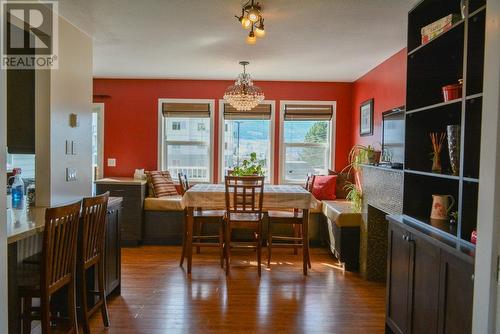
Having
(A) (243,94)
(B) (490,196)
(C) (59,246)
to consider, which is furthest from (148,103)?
(B) (490,196)

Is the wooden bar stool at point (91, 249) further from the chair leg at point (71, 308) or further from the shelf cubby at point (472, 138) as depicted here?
the shelf cubby at point (472, 138)

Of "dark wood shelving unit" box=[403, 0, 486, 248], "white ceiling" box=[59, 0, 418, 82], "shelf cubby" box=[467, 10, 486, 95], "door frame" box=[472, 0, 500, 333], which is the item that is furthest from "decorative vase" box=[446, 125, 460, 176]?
"white ceiling" box=[59, 0, 418, 82]

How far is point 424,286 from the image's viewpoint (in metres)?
1.90

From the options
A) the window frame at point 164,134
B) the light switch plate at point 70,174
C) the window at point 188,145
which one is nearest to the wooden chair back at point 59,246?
the light switch plate at point 70,174

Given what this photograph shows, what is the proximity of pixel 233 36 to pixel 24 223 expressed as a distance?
2.37 meters

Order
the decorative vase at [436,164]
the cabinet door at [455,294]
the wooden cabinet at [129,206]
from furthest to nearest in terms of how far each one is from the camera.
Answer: the wooden cabinet at [129,206], the decorative vase at [436,164], the cabinet door at [455,294]

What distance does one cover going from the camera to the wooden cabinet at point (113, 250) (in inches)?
110

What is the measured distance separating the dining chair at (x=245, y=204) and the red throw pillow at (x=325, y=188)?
5.22 feet

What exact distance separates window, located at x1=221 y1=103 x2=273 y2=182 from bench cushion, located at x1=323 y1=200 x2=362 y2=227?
56.3 inches

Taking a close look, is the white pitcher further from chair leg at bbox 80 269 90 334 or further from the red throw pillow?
the red throw pillow

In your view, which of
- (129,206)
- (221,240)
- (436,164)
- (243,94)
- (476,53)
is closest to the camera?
(476,53)

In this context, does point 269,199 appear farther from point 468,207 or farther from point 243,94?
point 468,207

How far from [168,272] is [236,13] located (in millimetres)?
2644

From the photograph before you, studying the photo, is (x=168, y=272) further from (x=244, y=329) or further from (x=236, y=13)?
(x=236, y=13)
